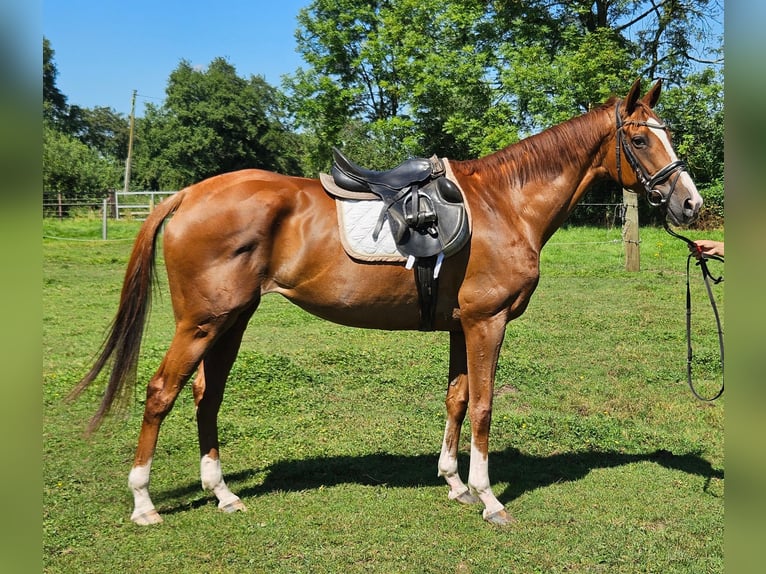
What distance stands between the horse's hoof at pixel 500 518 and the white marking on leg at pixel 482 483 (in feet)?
0.05

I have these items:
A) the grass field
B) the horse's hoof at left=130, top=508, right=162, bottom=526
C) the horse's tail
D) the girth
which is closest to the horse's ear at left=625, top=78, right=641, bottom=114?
the girth

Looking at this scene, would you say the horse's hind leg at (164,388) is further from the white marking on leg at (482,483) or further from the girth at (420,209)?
the white marking on leg at (482,483)

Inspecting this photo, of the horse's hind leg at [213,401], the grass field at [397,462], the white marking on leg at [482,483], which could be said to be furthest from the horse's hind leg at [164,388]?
the white marking on leg at [482,483]

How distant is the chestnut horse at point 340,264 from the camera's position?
3.72 meters

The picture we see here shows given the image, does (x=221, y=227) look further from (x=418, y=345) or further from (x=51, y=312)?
(x=51, y=312)

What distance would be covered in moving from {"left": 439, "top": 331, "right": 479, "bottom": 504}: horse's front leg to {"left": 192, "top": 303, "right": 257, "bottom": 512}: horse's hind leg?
4.76 ft

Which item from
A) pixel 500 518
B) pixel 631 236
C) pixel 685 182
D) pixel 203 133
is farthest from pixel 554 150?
pixel 203 133

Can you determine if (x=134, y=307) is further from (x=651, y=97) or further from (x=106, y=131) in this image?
(x=106, y=131)

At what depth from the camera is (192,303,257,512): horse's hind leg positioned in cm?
404

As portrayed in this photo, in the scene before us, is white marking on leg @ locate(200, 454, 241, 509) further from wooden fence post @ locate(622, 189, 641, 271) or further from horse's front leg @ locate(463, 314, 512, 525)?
wooden fence post @ locate(622, 189, 641, 271)

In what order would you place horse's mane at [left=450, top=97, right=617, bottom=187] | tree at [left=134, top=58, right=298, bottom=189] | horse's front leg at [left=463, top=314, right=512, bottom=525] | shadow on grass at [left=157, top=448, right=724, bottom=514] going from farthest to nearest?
tree at [left=134, top=58, right=298, bottom=189] < shadow on grass at [left=157, top=448, right=724, bottom=514] < horse's mane at [left=450, top=97, right=617, bottom=187] < horse's front leg at [left=463, top=314, right=512, bottom=525]
